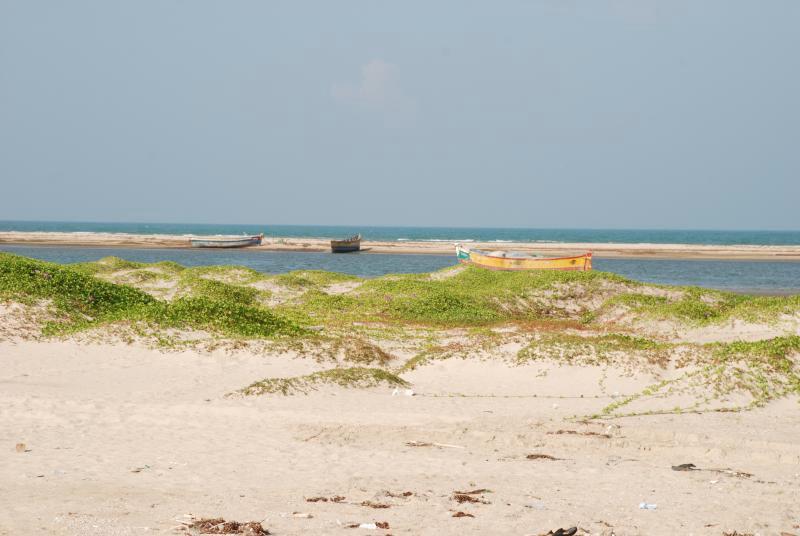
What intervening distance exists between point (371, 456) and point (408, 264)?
65296mm

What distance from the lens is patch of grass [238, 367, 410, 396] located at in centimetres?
1658

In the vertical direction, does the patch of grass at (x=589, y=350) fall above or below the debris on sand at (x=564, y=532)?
above

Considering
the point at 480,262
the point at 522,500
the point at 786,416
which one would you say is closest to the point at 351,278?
the point at 480,262

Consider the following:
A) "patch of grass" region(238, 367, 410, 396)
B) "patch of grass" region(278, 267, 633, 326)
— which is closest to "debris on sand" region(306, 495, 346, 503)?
"patch of grass" region(238, 367, 410, 396)

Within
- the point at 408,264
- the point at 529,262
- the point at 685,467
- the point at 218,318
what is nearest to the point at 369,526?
the point at 685,467

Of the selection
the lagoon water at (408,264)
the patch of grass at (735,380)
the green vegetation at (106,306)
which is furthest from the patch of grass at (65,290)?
the lagoon water at (408,264)

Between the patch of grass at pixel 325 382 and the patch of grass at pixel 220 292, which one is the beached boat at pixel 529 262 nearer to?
the patch of grass at pixel 220 292

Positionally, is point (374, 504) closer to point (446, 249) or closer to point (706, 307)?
point (706, 307)

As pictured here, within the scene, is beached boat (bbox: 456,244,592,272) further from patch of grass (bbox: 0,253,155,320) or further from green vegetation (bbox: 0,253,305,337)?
patch of grass (bbox: 0,253,155,320)

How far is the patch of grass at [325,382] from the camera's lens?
54.4 ft

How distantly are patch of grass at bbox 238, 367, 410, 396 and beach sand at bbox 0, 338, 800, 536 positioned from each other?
0.36 metres

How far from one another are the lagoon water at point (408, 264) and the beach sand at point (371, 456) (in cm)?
4288

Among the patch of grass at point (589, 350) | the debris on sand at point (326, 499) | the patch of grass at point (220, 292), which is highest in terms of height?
the patch of grass at point (220, 292)

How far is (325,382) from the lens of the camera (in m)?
17.2
